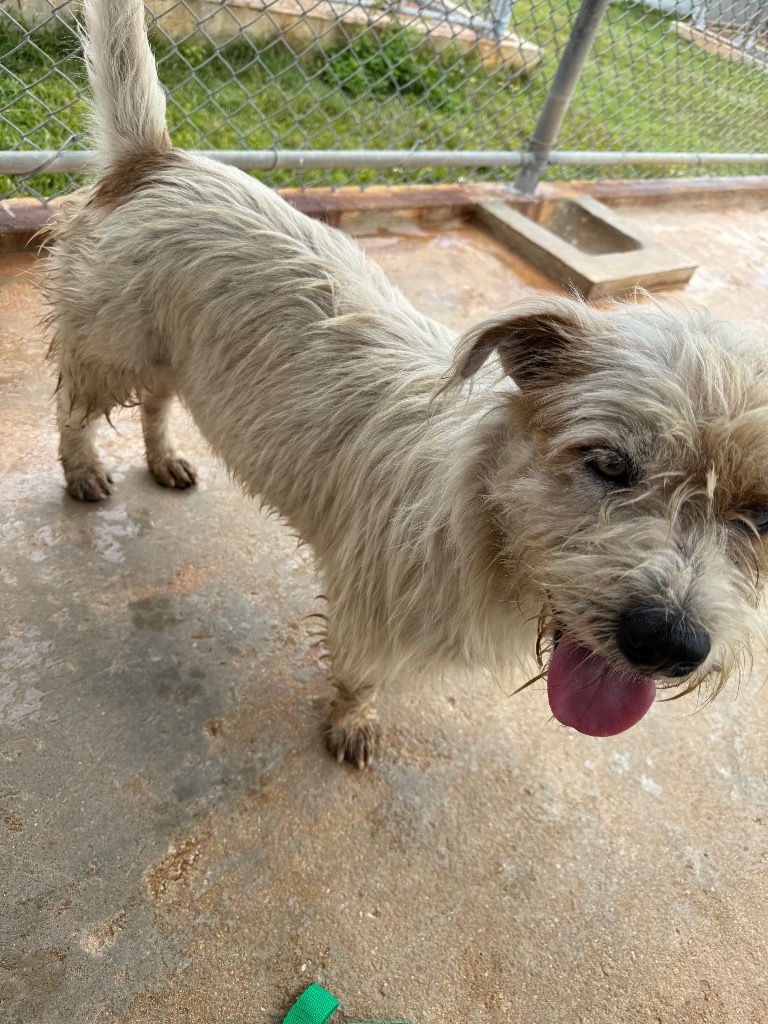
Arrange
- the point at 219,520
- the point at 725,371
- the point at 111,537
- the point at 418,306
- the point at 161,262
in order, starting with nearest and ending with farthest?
the point at 725,371 < the point at 161,262 < the point at 111,537 < the point at 219,520 < the point at 418,306

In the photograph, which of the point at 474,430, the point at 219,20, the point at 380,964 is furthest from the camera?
the point at 219,20

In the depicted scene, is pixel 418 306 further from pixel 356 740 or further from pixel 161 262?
pixel 356 740

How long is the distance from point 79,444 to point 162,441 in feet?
0.94

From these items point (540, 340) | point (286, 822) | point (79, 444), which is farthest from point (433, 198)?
point (286, 822)

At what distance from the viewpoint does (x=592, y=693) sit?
4.86ft

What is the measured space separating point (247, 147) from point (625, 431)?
366cm

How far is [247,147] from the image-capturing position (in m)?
4.17

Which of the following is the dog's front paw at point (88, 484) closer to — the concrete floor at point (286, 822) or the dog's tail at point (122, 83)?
the concrete floor at point (286, 822)

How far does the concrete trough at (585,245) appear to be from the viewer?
4406 mm

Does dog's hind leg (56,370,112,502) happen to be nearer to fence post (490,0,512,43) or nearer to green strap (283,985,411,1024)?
green strap (283,985,411,1024)

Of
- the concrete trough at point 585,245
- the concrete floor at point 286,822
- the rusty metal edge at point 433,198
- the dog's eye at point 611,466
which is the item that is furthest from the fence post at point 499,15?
the dog's eye at point 611,466

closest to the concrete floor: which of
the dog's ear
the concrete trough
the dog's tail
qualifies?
the dog's tail

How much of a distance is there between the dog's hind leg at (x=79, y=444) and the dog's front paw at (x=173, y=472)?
0.19m

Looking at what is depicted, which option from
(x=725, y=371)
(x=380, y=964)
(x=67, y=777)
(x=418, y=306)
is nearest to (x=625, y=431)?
(x=725, y=371)
